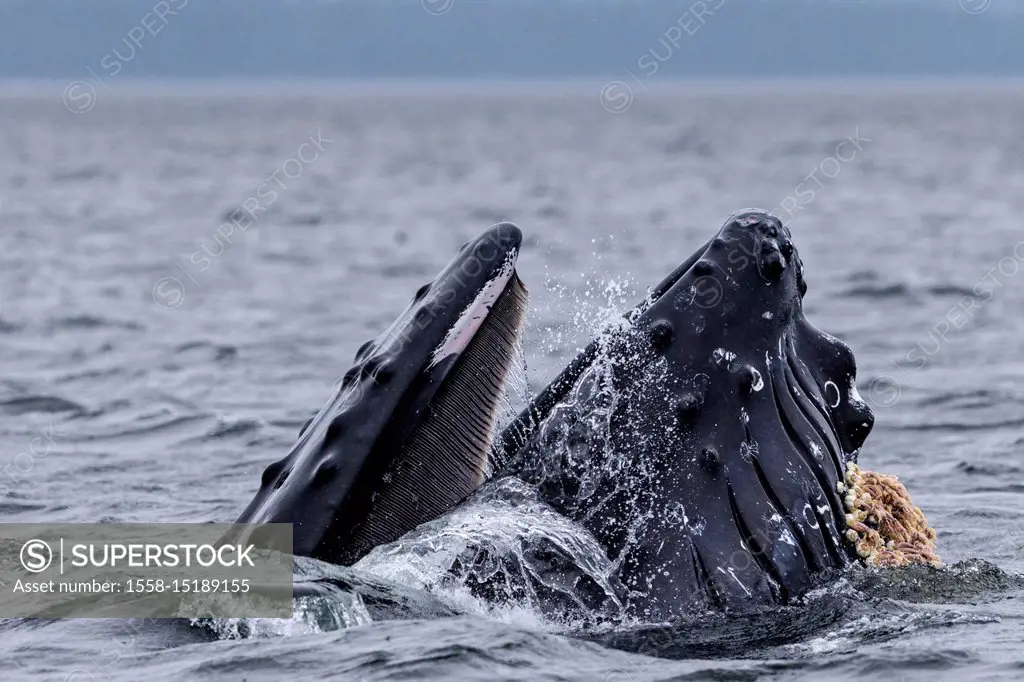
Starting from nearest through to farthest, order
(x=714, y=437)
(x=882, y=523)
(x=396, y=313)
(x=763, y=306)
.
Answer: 1. (x=714, y=437)
2. (x=763, y=306)
3. (x=882, y=523)
4. (x=396, y=313)

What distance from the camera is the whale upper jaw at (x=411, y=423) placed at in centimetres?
618

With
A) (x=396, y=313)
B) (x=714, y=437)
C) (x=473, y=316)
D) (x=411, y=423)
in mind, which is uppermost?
(x=396, y=313)

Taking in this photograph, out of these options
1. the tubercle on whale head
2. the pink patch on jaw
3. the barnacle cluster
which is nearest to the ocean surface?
the barnacle cluster

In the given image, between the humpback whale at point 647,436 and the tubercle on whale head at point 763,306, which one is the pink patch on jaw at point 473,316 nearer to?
the humpback whale at point 647,436

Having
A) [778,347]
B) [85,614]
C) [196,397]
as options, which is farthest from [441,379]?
[196,397]

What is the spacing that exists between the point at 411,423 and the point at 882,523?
1.97m

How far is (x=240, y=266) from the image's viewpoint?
28281 mm

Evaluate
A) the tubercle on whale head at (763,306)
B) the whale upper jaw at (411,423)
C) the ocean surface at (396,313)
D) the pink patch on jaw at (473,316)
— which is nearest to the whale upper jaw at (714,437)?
the tubercle on whale head at (763,306)

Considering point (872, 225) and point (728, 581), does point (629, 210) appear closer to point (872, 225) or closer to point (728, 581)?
point (872, 225)

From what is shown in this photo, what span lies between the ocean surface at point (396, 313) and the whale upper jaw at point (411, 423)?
177 millimetres

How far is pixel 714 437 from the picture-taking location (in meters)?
6.21

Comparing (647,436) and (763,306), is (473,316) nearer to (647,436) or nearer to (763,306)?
(647,436)

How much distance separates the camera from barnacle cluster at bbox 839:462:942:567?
21.0ft

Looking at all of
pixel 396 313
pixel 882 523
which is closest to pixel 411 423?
pixel 882 523
